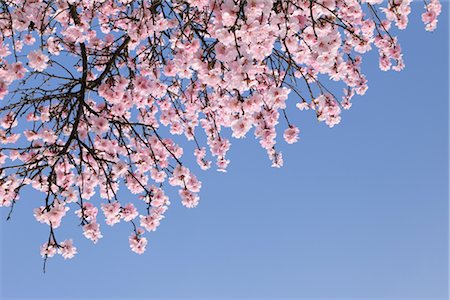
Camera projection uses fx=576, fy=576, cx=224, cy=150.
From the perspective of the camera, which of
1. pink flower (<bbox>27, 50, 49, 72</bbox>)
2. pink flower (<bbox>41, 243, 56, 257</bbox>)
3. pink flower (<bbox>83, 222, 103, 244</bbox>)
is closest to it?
pink flower (<bbox>41, 243, 56, 257</bbox>)

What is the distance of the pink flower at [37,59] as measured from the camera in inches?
214

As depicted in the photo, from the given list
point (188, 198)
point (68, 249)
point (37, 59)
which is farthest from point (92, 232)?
point (37, 59)

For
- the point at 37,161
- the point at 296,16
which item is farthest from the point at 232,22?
the point at 37,161

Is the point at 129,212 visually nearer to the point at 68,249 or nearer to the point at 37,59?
the point at 68,249

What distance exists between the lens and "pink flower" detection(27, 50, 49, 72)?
543 cm

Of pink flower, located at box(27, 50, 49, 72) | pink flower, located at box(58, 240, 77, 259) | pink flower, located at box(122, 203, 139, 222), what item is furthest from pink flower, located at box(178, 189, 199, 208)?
pink flower, located at box(27, 50, 49, 72)

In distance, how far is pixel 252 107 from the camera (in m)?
4.75

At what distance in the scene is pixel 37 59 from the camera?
544 cm

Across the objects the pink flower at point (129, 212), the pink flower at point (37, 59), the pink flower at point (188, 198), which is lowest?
the pink flower at point (129, 212)

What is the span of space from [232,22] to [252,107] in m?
0.92

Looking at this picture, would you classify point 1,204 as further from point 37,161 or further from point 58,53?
point 58,53

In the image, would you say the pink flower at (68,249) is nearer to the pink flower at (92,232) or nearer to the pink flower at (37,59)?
the pink flower at (92,232)

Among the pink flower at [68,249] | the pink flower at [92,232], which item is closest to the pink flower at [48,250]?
the pink flower at [68,249]

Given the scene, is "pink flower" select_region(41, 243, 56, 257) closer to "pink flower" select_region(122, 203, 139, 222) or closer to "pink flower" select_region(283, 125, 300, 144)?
"pink flower" select_region(122, 203, 139, 222)
